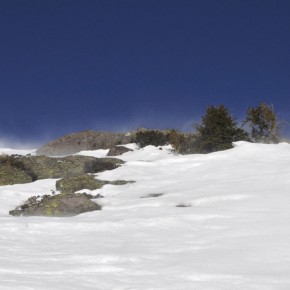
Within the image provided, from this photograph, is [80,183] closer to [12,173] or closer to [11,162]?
[12,173]

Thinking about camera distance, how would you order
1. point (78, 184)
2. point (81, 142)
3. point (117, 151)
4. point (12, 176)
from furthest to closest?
1. point (81, 142)
2. point (117, 151)
3. point (12, 176)
4. point (78, 184)

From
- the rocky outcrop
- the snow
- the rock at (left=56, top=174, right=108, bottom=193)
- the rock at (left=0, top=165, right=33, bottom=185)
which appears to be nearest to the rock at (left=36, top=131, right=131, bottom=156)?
the rocky outcrop

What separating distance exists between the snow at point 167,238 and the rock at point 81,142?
2001 cm

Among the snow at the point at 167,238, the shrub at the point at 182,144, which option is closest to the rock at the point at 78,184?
the snow at the point at 167,238

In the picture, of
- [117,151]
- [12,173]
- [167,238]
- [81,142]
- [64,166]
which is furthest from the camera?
[81,142]

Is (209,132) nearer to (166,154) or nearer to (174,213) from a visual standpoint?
(166,154)

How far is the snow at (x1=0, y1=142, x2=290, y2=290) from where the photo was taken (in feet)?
13.0

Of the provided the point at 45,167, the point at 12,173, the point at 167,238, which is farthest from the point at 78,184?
the point at 167,238

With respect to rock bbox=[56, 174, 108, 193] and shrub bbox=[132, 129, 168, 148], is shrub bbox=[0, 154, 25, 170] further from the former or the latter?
shrub bbox=[132, 129, 168, 148]

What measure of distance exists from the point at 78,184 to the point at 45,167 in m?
4.52

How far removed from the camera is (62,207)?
9.32 m

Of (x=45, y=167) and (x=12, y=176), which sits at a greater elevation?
(x=45, y=167)

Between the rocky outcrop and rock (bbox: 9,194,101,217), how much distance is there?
14.2 ft

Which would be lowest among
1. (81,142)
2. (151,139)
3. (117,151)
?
(117,151)
